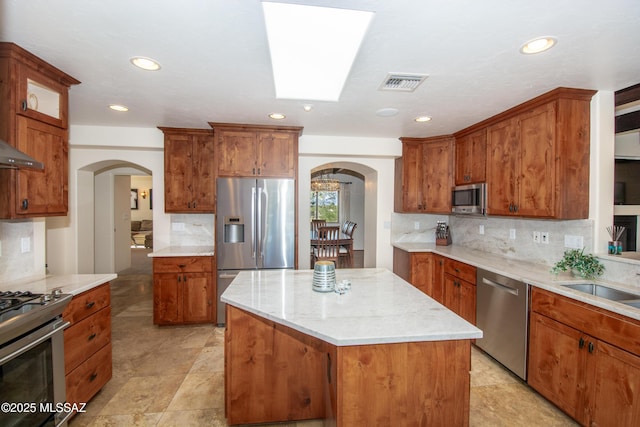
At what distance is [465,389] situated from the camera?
138 centimetres

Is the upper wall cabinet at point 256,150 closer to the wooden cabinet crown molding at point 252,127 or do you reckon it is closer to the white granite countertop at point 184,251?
the wooden cabinet crown molding at point 252,127

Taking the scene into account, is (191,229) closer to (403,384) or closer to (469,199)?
(403,384)

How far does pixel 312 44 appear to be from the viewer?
1764 mm

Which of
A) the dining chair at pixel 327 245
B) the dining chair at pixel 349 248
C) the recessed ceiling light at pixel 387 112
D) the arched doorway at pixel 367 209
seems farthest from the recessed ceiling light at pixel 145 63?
the dining chair at pixel 349 248

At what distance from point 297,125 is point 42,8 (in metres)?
2.28

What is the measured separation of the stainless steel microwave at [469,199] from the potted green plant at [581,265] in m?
0.95

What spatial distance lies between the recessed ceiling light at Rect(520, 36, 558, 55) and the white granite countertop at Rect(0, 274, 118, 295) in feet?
10.4

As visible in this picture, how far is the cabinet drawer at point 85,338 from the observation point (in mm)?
1851

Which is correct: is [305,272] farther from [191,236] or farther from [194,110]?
[191,236]

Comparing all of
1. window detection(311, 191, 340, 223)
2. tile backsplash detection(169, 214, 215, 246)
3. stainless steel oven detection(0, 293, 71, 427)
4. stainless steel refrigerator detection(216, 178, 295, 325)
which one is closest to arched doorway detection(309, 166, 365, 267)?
window detection(311, 191, 340, 223)

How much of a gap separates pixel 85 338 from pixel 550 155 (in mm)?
3771

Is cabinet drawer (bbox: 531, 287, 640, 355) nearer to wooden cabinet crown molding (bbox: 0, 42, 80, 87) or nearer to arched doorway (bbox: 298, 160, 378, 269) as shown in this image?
arched doorway (bbox: 298, 160, 378, 269)

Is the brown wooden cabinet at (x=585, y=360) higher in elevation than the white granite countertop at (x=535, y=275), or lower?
lower

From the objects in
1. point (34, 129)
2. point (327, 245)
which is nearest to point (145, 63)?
point (34, 129)
